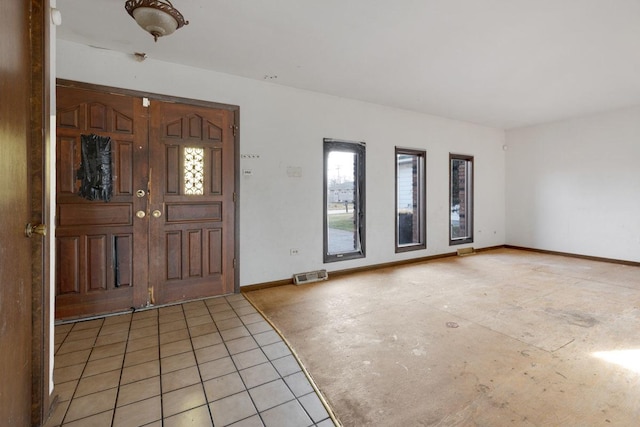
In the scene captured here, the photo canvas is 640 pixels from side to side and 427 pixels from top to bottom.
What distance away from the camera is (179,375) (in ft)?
6.63

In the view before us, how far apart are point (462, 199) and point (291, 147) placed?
4.32 m

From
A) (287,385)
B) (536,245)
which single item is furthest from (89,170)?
(536,245)

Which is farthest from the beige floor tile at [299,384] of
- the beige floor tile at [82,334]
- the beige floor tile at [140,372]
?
the beige floor tile at [82,334]

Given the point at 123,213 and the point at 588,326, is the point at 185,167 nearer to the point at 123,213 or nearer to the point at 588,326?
the point at 123,213

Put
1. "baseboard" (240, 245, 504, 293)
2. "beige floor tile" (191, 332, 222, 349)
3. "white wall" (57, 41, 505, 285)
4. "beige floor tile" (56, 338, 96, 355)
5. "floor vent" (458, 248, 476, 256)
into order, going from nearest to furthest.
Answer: "beige floor tile" (56, 338, 96, 355) < "beige floor tile" (191, 332, 222, 349) < "white wall" (57, 41, 505, 285) < "baseboard" (240, 245, 504, 293) < "floor vent" (458, 248, 476, 256)

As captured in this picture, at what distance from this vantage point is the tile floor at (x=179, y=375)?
1639mm

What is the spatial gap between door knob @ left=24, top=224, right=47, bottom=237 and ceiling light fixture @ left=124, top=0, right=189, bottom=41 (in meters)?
1.71

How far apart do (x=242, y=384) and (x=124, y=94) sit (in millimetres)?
3139

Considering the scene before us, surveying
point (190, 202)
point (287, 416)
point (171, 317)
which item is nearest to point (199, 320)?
point (171, 317)

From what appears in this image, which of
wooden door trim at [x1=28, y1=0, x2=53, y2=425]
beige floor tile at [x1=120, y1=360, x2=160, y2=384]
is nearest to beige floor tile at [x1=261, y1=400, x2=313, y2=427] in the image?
beige floor tile at [x1=120, y1=360, x2=160, y2=384]

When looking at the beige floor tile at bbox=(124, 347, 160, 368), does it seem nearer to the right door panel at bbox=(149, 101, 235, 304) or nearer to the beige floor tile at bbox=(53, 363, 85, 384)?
the beige floor tile at bbox=(53, 363, 85, 384)

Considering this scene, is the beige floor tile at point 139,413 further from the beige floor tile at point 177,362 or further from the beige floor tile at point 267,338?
the beige floor tile at point 267,338

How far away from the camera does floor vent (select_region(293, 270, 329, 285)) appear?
13.6 ft

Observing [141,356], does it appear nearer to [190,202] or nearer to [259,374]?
[259,374]
